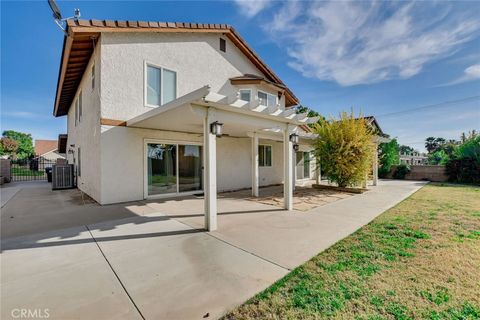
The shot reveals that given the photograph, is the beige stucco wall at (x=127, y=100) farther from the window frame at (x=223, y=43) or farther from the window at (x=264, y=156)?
the window at (x=264, y=156)

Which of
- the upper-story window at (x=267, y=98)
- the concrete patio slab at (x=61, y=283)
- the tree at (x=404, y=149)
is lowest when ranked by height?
the concrete patio slab at (x=61, y=283)

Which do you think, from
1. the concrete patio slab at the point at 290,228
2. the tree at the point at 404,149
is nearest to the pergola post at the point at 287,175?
the concrete patio slab at the point at 290,228

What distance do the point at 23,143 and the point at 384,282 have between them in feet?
248

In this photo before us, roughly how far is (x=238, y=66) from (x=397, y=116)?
95.6ft

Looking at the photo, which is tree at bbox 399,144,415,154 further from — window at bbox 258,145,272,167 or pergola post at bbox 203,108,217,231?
pergola post at bbox 203,108,217,231

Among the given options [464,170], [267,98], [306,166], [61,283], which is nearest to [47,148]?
[267,98]

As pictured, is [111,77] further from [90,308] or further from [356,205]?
[356,205]

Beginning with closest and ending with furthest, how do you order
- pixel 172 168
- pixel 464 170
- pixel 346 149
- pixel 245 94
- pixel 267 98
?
pixel 172 168, pixel 346 149, pixel 245 94, pixel 267 98, pixel 464 170

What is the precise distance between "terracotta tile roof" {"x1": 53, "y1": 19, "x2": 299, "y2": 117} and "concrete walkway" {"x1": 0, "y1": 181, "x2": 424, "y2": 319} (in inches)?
243

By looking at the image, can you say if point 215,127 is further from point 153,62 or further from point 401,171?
point 401,171

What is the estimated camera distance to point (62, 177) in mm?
12227

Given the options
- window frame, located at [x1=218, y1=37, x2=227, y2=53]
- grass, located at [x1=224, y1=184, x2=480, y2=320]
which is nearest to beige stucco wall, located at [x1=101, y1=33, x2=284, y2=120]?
window frame, located at [x1=218, y1=37, x2=227, y2=53]

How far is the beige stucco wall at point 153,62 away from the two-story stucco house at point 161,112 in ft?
0.12

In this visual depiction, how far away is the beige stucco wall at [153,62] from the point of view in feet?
25.8
